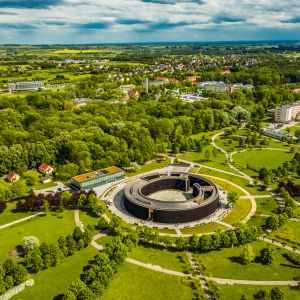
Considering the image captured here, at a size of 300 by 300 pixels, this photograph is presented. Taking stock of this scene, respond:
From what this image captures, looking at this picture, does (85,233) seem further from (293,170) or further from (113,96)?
(113,96)

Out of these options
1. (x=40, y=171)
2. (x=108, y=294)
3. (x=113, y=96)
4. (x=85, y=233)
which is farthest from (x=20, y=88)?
(x=108, y=294)

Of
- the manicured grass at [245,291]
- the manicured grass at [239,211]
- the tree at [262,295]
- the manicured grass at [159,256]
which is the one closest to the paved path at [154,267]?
the manicured grass at [159,256]

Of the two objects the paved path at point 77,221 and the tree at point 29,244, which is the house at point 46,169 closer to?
the paved path at point 77,221

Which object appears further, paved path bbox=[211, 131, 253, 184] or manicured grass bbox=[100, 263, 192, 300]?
paved path bbox=[211, 131, 253, 184]

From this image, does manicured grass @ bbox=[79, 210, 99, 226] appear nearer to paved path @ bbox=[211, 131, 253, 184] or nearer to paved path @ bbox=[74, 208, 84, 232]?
paved path @ bbox=[74, 208, 84, 232]

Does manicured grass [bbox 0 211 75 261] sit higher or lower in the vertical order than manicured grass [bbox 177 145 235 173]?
lower

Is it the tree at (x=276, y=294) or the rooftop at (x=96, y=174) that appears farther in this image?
the rooftop at (x=96, y=174)

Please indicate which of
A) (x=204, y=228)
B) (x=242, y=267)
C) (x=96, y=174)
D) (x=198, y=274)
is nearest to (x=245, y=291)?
(x=242, y=267)

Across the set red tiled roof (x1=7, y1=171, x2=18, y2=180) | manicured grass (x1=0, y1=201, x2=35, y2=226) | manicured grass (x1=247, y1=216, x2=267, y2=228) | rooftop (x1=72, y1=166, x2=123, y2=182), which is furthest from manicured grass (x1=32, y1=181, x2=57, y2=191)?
manicured grass (x1=247, y1=216, x2=267, y2=228)
